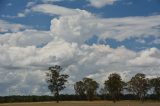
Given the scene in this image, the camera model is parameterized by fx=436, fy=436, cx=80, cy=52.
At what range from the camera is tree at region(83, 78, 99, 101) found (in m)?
180

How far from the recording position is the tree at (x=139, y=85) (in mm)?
164663

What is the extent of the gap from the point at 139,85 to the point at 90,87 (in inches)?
944

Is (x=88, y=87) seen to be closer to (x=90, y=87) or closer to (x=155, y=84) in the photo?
(x=90, y=87)

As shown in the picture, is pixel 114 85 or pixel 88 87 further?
pixel 88 87

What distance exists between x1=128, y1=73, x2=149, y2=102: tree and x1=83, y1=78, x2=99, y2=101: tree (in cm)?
1790

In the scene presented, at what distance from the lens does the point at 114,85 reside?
156m

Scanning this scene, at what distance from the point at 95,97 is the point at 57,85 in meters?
49.6

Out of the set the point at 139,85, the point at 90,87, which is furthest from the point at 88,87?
the point at 139,85

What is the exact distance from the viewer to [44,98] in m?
195

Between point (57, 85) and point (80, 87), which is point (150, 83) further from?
point (57, 85)

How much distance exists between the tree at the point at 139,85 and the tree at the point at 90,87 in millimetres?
17905

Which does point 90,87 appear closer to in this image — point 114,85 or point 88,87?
point 88,87

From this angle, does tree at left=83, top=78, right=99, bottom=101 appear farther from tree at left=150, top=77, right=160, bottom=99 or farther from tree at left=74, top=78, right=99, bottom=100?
tree at left=150, top=77, right=160, bottom=99

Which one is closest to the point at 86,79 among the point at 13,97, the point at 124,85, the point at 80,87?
the point at 80,87
